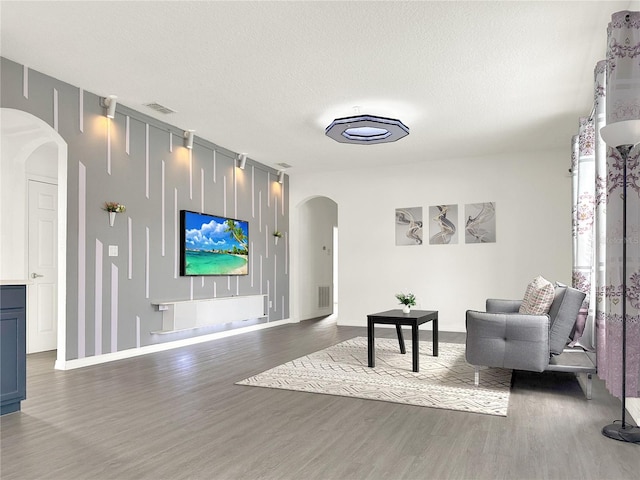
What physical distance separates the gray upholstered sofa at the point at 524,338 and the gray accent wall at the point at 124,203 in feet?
12.9

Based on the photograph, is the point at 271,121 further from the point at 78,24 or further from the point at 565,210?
the point at 565,210

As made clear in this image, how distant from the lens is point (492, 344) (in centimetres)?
416

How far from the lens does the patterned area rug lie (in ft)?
12.7

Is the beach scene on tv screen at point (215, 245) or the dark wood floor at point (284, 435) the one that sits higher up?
the beach scene on tv screen at point (215, 245)

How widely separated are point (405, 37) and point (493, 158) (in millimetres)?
4865

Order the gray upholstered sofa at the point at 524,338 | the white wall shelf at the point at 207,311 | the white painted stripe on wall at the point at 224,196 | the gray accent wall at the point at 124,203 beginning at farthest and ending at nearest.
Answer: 1. the white painted stripe on wall at the point at 224,196
2. the white wall shelf at the point at 207,311
3. the gray accent wall at the point at 124,203
4. the gray upholstered sofa at the point at 524,338

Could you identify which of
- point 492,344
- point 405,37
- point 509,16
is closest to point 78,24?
point 405,37

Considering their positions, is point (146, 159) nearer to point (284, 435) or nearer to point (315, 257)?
point (284, 435)

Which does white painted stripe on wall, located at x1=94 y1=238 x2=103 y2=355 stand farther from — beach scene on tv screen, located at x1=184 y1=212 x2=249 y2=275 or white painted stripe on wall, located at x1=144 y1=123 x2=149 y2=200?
beach scene on tv screen, located at x1=184 y1=212 x2=249 y2=275

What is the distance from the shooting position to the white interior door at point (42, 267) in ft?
21.3

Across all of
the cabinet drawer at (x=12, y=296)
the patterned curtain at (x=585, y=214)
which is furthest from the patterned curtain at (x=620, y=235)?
the cabinet drawer at (x=12, y=296)

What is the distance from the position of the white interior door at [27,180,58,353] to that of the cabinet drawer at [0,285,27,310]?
10.5ft

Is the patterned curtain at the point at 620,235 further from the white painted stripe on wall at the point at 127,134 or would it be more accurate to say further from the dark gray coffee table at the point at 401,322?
the white painted stripe on wall at the point at 127,134

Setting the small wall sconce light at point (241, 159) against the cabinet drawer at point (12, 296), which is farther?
the small wall sconce light at point (241, 159)
